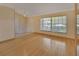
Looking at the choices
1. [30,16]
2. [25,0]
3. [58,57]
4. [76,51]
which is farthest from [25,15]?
[76,51]

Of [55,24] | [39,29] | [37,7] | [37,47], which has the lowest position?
[37,47]

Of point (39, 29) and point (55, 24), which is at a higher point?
point (55, 24)

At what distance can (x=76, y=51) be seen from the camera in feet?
9.37

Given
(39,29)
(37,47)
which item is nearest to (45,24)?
(39,29)

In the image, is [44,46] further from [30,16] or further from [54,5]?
[54,5]

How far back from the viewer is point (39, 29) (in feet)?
9.64

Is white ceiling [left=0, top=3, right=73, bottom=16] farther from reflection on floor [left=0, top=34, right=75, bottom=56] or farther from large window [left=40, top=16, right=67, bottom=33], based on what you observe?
reflection on floor [left=0, top=34, right=75, bottom=56]

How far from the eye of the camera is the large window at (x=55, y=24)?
112 inches

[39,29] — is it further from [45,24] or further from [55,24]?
[55,24]

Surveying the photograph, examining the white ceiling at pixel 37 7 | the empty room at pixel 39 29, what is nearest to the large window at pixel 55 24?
the empty room at pixel 39 29

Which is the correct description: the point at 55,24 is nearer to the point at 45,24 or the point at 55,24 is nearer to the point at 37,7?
the point at 45,24

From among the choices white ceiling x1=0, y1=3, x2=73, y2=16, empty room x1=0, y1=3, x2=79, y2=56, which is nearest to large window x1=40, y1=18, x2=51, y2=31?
empty room x1=0, y1=3, x2=79, y2=56

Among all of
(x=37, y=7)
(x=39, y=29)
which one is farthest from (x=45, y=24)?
(x=37, y=7)

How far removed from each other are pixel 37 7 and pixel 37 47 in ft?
3.33
